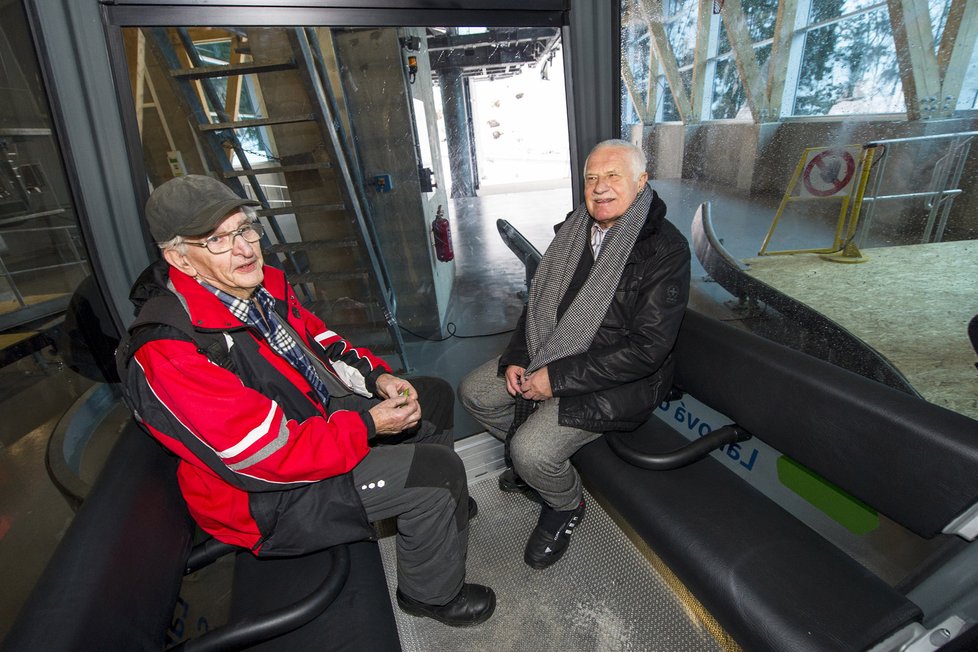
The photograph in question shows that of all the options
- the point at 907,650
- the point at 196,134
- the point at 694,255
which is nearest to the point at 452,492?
the point at 907,650

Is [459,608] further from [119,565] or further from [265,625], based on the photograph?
[119,565]

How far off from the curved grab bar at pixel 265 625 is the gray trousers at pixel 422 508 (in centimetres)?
24

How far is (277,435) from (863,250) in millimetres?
2428

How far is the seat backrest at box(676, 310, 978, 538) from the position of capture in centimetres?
99

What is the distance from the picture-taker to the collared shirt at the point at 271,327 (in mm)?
1190

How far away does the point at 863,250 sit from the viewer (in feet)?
6.53

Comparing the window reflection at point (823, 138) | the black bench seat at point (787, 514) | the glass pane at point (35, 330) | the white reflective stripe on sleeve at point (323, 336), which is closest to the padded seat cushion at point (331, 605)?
the white reflective stripe on sleeve at point (323, 336)

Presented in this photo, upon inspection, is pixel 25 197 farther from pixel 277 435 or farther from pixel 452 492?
pixel 452 492

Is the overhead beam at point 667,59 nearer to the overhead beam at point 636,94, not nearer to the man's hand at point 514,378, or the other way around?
the overhead beam at point 636,94

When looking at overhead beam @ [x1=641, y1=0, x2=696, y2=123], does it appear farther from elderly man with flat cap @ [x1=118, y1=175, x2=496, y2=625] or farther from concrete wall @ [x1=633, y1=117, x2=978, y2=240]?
elderly man with flat cap @ [x1=118, y1=175, x2=496, y2=625]

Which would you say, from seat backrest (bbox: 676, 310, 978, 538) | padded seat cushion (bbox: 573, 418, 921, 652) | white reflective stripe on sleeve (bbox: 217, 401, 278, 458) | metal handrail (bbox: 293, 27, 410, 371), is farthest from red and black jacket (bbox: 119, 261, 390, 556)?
metal handrail (bbox: 293, 27, 410, 371)

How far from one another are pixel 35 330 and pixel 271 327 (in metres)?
1.67

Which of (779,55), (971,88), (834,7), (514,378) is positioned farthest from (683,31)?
(514,378)

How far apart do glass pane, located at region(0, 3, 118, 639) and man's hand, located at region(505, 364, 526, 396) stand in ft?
4.67
